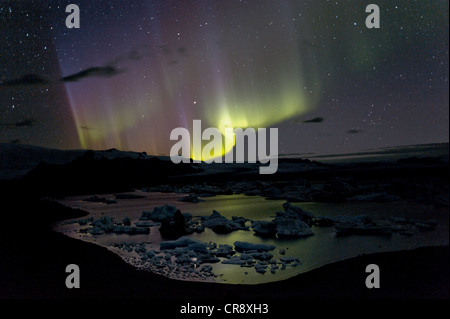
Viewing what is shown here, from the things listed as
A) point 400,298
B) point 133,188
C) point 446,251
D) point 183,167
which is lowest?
point 400,298

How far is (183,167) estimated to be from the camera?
6331 cm

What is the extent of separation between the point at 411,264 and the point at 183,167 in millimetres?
57699

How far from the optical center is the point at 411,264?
682 cm

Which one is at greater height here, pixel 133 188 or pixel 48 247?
pixel 133 188

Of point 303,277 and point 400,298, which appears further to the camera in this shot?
point 303,277

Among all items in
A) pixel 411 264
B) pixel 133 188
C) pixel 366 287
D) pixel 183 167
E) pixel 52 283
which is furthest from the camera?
pixel 183 167

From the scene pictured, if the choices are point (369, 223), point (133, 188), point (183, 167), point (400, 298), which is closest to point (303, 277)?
point (400, 298)

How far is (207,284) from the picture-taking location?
19.8ft

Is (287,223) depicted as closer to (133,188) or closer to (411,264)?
(411,264)

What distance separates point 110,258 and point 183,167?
55461 millimetres

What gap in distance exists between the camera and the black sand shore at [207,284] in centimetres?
535

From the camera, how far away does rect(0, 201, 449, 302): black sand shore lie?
17.6ft

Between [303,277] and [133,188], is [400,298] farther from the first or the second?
[133,188]

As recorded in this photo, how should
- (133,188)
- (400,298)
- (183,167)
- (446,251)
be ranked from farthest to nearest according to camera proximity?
1. (183,167)
2. (133,188)
3. (446,251)
4. (400,298)
